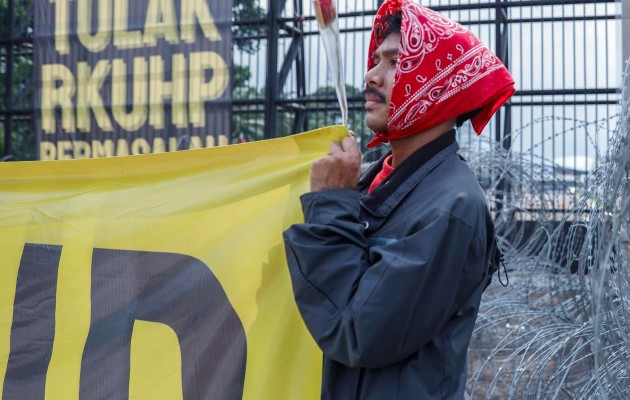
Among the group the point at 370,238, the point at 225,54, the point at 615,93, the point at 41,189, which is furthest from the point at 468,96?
the point at 225,54

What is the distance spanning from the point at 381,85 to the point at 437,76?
0.65 ft

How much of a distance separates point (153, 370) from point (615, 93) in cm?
737

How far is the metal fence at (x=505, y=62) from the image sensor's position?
9.27 metres

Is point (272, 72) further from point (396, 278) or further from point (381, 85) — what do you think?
point (396, 278)

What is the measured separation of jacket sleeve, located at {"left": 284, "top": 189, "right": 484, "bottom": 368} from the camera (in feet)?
6.51

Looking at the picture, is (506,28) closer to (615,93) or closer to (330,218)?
(615,93)

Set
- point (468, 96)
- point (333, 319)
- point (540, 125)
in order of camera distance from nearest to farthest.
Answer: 1. point (333, 319)
2. point (468, 96)
3. point (540, 125)

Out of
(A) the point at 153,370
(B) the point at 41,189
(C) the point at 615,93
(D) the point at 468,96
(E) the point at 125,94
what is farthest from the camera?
(E) the point at 125,94

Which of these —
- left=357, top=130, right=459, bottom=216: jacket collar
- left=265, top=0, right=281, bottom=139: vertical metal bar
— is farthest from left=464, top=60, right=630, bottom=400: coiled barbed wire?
left=265, top=0, right=281, bottom=139: vertical metal bar

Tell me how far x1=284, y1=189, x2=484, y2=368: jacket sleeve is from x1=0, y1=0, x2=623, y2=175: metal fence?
6.50m

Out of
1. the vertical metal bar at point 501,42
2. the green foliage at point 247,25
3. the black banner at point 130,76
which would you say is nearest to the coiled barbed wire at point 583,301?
the vertical metal bar at point 501,42

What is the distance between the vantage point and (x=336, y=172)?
7.41ft

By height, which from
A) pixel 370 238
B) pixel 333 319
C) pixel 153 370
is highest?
pixel 370 238

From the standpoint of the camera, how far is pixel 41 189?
3.19 metres
